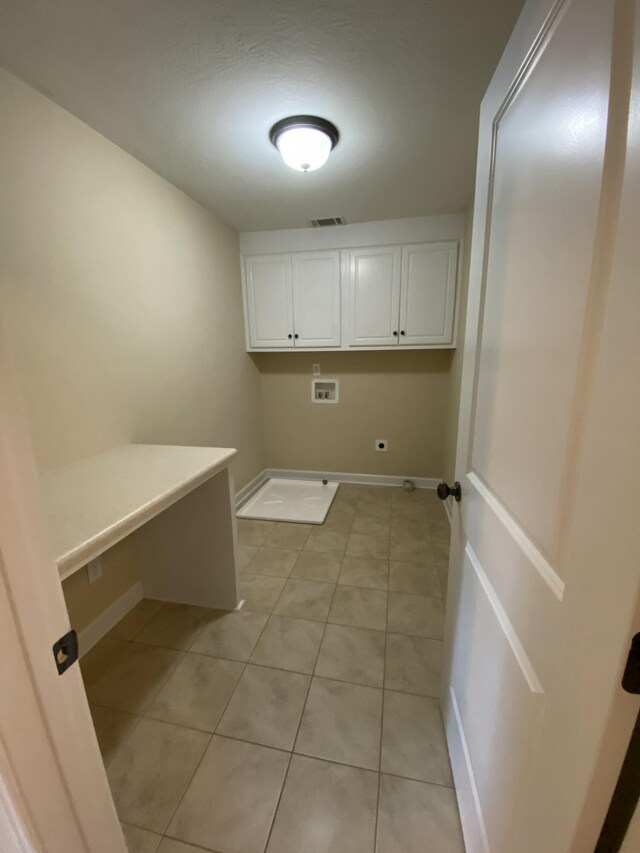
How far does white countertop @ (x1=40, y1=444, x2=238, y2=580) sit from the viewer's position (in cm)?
89

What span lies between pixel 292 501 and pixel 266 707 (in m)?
1.80

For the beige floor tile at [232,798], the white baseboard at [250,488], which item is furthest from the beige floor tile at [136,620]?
the white baseboard at [250,488]

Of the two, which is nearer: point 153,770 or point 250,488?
point 153,770

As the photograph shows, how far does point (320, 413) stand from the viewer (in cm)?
337

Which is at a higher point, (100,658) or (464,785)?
(464,785)

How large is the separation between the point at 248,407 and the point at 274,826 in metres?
2.61

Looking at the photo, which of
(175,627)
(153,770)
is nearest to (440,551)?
(175,627)

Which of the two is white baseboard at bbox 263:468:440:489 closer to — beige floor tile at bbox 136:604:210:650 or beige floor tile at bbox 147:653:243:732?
beige floor tile at bbox 136:604:210:650

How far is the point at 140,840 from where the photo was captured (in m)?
0.95

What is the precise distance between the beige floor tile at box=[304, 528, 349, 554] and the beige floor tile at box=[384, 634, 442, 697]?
764 millimetres

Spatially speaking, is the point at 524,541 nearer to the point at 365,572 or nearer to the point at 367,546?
the point at 365,572

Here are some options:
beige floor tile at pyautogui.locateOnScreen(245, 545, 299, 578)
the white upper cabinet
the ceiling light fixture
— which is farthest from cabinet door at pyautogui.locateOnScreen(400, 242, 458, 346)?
beige floor tile at pyautogui.locateOnScreen(245, 545, 299, 578)

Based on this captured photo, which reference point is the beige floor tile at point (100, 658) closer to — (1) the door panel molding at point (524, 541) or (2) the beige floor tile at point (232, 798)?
(2) the beige floor tile at point (232, 798)

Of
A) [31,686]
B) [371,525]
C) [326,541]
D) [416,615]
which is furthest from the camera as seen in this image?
[371,525]
